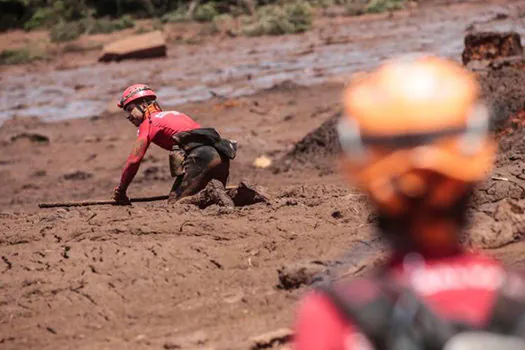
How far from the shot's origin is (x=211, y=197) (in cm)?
812

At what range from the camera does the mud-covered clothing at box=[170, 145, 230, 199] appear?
8758 mm

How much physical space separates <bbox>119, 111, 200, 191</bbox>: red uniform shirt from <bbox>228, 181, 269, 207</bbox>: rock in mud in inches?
34.7

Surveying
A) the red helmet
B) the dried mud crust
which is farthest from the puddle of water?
the red helmet

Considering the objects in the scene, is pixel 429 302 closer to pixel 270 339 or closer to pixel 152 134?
pixel 270 339

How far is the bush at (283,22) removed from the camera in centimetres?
3000

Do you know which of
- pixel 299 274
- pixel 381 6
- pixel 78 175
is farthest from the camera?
pixel 381 6

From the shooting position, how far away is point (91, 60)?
28.7 metres

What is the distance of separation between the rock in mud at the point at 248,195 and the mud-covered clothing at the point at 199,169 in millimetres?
572

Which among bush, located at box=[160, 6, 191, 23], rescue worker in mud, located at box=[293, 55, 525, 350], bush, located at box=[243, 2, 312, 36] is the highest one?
rescue worker in mud, located at box=[293, 55, 525, 350]

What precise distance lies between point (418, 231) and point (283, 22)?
28.7 metres

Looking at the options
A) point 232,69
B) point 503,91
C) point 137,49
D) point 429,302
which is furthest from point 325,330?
point 137,49

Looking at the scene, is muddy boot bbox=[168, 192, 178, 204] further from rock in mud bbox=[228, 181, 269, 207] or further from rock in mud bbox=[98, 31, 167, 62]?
rock in mud bbox=[98, 31, 167, 62]

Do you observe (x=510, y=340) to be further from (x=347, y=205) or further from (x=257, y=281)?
(x=347, y=205)

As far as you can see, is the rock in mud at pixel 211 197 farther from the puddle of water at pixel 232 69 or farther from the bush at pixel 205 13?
the bush at pixel 205 13
